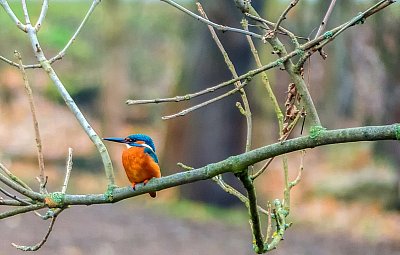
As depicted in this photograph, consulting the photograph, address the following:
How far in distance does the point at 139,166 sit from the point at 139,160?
9 cm

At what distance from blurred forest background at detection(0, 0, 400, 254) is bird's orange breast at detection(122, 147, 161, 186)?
7.11 meters

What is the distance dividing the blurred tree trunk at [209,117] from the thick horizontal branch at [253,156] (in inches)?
456

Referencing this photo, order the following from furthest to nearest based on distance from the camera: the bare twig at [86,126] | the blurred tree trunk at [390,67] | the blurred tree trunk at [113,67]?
the blurred tree trunk at [113,67], the blurred tree trunk at [390,67], the bare twig at [86,126]

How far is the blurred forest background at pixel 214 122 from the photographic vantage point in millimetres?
11312

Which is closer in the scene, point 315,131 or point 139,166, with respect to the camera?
point 315,131

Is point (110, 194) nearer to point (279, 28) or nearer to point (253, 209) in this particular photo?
point (253, 209)

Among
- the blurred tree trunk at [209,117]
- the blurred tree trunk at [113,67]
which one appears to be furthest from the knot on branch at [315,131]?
the blurred tree trunk at [113,67]

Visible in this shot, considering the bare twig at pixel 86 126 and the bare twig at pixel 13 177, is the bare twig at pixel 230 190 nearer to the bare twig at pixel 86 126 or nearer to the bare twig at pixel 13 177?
the bare twig at pixel 86 126

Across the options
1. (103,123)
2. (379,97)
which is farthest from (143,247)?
(103,123)

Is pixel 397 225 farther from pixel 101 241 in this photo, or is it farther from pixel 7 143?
pixel 7 143

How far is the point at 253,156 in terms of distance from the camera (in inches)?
93.8

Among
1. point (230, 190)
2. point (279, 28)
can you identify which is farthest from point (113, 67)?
point (279, 28)

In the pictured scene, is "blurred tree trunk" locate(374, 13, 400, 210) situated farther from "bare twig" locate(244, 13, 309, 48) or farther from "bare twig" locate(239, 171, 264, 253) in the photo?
"bare twig" locate(239, 171, 264, 253)

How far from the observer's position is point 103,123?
18938 mm
